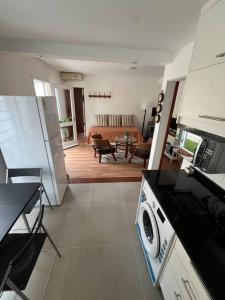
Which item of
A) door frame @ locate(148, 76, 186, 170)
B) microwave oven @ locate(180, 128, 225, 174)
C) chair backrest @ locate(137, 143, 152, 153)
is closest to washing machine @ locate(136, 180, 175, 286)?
microwave oven @ locate(180, 128, 225, 174)

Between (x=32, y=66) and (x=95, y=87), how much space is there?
288 cm

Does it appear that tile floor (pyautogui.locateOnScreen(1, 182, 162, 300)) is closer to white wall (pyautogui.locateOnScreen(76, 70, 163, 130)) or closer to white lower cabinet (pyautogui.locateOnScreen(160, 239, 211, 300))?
white lower cabinet (pyautogui.locateOnScreen(160, 239, 211, 300))

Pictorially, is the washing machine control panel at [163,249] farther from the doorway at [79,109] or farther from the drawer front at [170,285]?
the doorway at [79,109]

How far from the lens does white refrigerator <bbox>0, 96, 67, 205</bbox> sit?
163 cm

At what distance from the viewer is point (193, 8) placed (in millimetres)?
1153

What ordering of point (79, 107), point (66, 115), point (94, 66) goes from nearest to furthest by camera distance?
point (94, 66) < point (66, 115) < point (79, 107)

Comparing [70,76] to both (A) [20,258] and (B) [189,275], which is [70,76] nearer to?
(A) [20,258]

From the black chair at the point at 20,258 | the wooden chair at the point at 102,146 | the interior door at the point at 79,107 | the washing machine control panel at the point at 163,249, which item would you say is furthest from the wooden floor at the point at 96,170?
the interior door at the point at 79,107

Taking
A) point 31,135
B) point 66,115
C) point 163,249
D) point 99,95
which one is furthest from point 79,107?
point 163,249

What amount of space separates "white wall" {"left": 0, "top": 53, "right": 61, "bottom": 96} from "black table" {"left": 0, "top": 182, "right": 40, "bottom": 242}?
1.51 m

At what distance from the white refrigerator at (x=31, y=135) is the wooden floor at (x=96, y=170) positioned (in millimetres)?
1028

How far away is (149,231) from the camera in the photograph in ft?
4.53

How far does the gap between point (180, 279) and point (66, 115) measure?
16.2 feet

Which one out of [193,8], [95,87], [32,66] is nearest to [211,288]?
[193,8]
